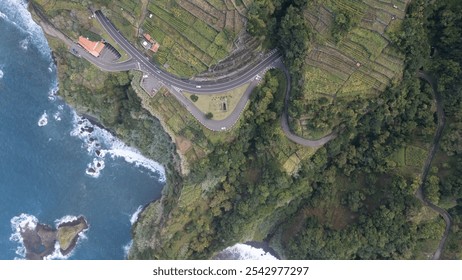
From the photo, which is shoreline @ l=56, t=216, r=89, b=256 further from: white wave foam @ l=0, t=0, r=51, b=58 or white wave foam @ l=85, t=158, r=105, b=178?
white wave foam @ l=0, t=0, r=51, b=58

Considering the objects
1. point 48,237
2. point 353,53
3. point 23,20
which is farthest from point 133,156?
point 353,53

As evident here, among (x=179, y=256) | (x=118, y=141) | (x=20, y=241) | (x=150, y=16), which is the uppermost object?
(x=150, y=16)

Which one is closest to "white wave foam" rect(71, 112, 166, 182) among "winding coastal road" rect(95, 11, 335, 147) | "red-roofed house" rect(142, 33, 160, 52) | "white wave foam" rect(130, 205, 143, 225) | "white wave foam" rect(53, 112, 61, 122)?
"white wave foam" rect(53, 112, 61, 122)

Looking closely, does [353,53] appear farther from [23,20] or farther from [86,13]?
[23,20]

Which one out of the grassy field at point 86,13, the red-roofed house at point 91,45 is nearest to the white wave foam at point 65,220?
the red-roofed house at point 91,45

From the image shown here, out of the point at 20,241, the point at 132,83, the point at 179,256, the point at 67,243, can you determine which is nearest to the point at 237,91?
the point at 132,83

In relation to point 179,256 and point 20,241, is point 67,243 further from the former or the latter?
point 179,256
